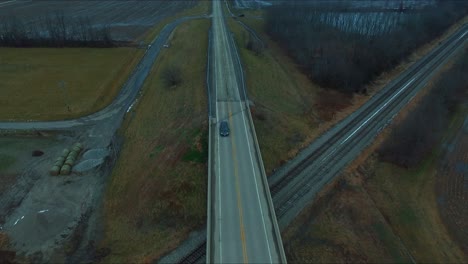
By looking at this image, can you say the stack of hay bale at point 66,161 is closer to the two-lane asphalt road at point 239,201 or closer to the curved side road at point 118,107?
the curved side road at point 118,107

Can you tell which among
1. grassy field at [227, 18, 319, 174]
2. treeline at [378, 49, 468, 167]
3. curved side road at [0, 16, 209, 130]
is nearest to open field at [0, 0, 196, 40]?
curved side road at [0, 16, 209, 130]

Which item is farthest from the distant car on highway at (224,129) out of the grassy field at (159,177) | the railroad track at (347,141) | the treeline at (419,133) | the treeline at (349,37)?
the treeline at (349,37)

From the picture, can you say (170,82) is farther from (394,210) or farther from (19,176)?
(394,210)

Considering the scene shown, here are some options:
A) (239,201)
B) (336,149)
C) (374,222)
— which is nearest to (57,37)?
(336,149)

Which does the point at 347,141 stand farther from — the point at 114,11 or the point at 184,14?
the point at 114,11

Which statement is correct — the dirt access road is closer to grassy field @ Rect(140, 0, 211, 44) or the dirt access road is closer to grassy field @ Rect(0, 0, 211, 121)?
grassy field @ Rect(0, 0, 211, 121)

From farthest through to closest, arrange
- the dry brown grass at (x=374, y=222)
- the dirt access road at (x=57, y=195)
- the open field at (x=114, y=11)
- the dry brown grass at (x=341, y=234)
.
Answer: the open field at (x=114, y=11) < the dirt access road at (x=57, y=195) < the dry brown grass at (x=374, y=222) < the dry brown grass at (x=341, y=234)

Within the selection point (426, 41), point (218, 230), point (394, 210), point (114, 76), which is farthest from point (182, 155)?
point (426, 41)
